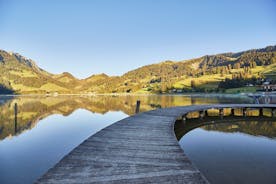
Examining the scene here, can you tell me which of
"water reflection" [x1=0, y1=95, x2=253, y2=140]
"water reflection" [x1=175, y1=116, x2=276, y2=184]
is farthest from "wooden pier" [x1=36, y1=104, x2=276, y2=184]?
"water reflection" [x1=0, y1=95, x2=253, y2=140]

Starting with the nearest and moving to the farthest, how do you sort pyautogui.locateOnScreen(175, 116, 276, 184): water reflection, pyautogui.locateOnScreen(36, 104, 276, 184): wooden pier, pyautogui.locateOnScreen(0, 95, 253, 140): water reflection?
pyautogui.locateOnScreen(36, 104, 276, 184): wooden pier
pyautogui.locateOnScreen(175, 116, 276, 184): water reflection
pyautogui.locateOnScreen(0, 95, 253, 140): water reflection

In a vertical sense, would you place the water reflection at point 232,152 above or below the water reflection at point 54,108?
below

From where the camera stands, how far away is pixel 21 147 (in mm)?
10031

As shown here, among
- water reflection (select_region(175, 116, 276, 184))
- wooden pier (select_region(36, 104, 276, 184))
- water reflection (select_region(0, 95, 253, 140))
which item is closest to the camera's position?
wooden pier (select_region(36, 104, 276, 184))

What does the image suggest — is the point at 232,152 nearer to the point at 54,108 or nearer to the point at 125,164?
the point at 125,164

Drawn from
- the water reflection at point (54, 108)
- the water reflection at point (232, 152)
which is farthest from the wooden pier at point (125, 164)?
the water reflection at point (54, 108)

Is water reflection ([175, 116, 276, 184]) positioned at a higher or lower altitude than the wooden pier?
lower

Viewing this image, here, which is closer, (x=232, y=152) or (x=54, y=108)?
(x=232, y=152)

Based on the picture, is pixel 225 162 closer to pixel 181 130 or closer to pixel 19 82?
pixel 181 130

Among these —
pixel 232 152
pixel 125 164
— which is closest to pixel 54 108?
pixel 232 152

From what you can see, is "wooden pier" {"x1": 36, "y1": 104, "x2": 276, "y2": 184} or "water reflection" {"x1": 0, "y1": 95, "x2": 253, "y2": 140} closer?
"wooden pier" {"x1": 36, "y1": 104, "x2": 276, "y2": 184}

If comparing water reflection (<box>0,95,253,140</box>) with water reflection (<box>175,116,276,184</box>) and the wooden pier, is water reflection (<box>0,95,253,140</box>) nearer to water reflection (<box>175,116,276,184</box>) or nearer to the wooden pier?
the wooden pier

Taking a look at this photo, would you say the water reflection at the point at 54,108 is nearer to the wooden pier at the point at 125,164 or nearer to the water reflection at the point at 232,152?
the wooden pier at the point at 125,164

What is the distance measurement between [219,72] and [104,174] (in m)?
134
